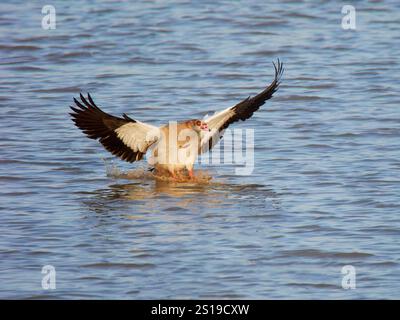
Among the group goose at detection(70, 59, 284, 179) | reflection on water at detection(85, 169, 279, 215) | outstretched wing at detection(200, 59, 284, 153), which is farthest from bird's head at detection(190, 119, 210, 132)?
reflection on water at detection(85, 169, 279, 215)

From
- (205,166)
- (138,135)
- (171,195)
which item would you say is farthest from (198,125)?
(205,166)

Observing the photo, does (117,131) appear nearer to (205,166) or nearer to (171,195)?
(171,195)

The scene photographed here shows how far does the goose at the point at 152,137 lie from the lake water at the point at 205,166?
27 centimetres

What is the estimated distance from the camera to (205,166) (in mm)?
11398

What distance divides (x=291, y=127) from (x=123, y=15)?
286 inches

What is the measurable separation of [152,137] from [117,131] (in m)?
0.34

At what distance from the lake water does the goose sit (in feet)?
0.88

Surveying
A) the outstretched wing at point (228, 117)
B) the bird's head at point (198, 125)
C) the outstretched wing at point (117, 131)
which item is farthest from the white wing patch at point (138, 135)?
the outstretched wing at point (228, 117)

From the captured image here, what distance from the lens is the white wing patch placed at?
10.2 metres

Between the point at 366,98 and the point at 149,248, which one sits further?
the point at 366,98

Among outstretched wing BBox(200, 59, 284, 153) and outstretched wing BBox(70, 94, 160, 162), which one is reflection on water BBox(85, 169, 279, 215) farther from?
outstretched wing BBox(200, 59, 284, 153)

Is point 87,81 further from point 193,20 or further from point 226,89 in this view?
point 193,20

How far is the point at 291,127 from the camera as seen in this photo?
12688 mm
